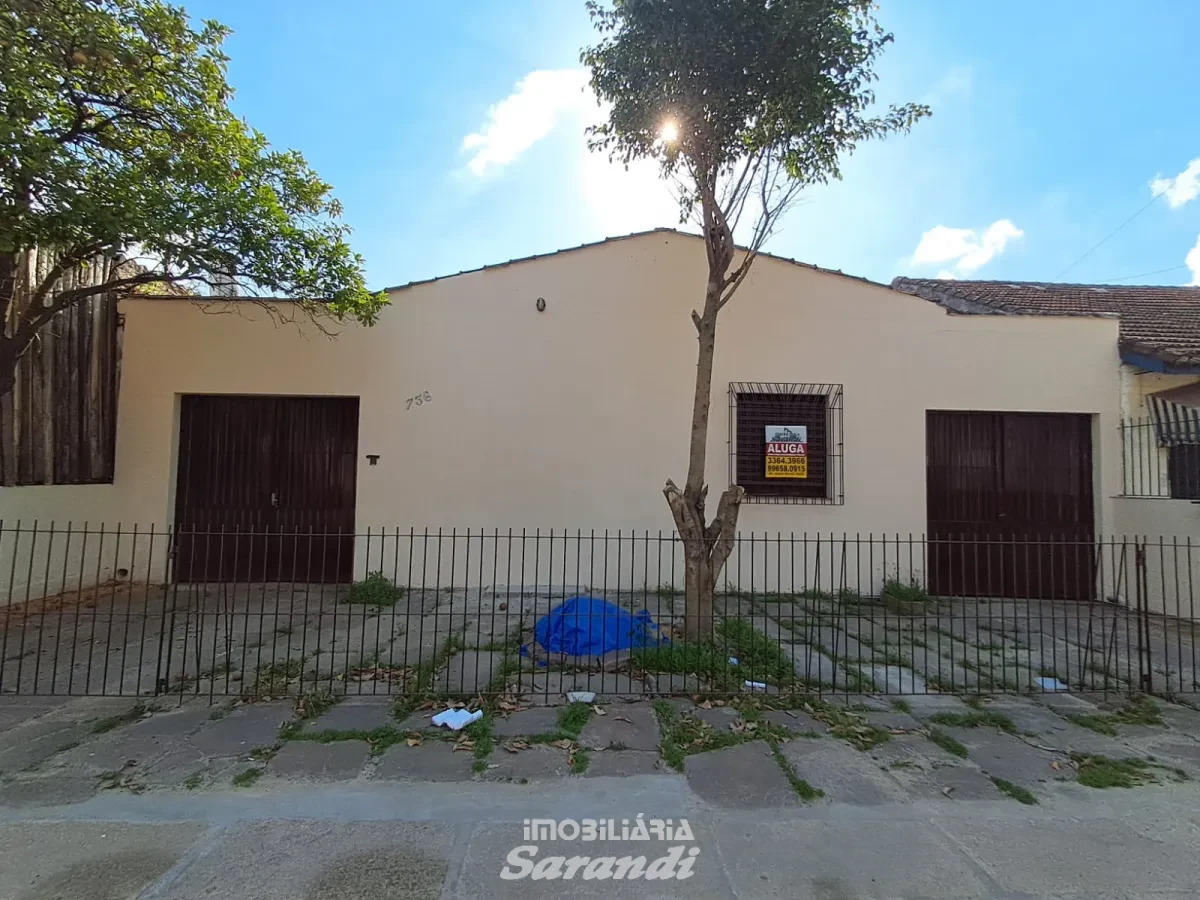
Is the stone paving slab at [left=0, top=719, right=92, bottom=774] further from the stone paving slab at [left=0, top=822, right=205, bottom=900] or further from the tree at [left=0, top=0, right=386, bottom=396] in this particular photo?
the tree at [left=0, top=0, right=386, bottom=396]

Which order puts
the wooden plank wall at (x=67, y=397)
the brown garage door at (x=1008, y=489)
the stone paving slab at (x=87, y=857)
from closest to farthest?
the stone paving slab at (x=87, y=857) → the wooden plank wall at (x=67, y=397) → the brown garage door at (x=1008, y=489)

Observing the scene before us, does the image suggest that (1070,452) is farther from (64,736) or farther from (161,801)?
(64,736)

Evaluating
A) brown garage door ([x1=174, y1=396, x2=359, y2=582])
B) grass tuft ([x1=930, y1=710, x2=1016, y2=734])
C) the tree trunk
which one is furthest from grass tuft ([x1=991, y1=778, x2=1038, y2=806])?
brown garage door ([x1=174, y1=396, x2=359, y2=582])

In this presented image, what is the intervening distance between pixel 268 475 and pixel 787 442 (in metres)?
7.52

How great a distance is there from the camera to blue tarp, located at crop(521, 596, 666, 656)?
5.16 m

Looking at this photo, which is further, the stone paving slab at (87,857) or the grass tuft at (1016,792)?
the grass tuft at (1016,792)

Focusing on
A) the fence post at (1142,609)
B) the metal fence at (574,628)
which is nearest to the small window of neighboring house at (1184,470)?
the metal fence at (574,628)

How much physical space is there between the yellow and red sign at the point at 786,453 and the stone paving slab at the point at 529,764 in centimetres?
557

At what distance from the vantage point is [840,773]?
11.2 ft

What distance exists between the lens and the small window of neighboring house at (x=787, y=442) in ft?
26.8

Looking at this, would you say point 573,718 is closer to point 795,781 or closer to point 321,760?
point 795,781

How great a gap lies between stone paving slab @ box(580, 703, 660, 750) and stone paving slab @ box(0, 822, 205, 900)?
2.16m

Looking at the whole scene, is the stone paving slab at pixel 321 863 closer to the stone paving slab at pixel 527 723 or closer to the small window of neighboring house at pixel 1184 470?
the stone paving slab at pixel 527 723

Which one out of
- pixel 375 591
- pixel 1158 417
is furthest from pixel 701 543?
pixel 1158 417
